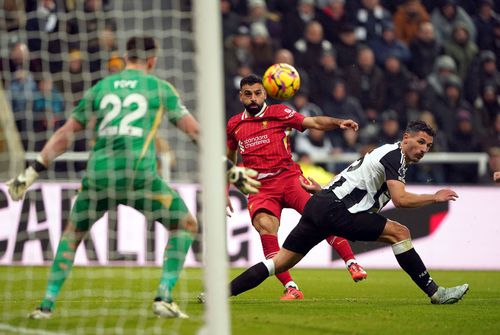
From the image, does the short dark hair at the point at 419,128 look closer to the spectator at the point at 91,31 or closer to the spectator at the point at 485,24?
the spectator at the point at 91,31

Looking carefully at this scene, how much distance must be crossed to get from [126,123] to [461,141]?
36.8ft

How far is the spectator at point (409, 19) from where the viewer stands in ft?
61.7

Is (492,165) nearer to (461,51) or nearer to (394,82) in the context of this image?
(394,82)

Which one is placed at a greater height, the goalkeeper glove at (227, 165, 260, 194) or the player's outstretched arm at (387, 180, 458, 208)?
the goalkeeper glove at (227, 165, 260, 194)

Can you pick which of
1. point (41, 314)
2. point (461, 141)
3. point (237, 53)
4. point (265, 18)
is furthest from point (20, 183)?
point (461, 141)

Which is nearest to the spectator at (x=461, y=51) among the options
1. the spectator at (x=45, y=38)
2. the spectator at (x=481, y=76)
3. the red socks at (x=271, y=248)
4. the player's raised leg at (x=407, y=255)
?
the spectator at (x=481, y=76)

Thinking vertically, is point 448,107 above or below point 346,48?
below

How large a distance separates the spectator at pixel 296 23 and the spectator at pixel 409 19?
6.97 feet

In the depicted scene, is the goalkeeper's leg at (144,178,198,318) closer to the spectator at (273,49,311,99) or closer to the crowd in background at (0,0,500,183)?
the crowd in background at (0,0,500,183)

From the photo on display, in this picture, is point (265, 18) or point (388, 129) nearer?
point (388, 129)

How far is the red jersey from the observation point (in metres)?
10.6

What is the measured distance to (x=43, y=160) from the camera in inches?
300

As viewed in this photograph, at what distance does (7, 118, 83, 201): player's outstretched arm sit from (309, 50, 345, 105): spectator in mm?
9742

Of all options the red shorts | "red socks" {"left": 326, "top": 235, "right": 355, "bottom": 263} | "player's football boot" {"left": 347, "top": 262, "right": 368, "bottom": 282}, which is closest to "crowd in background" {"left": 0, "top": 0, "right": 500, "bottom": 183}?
the red shorts
